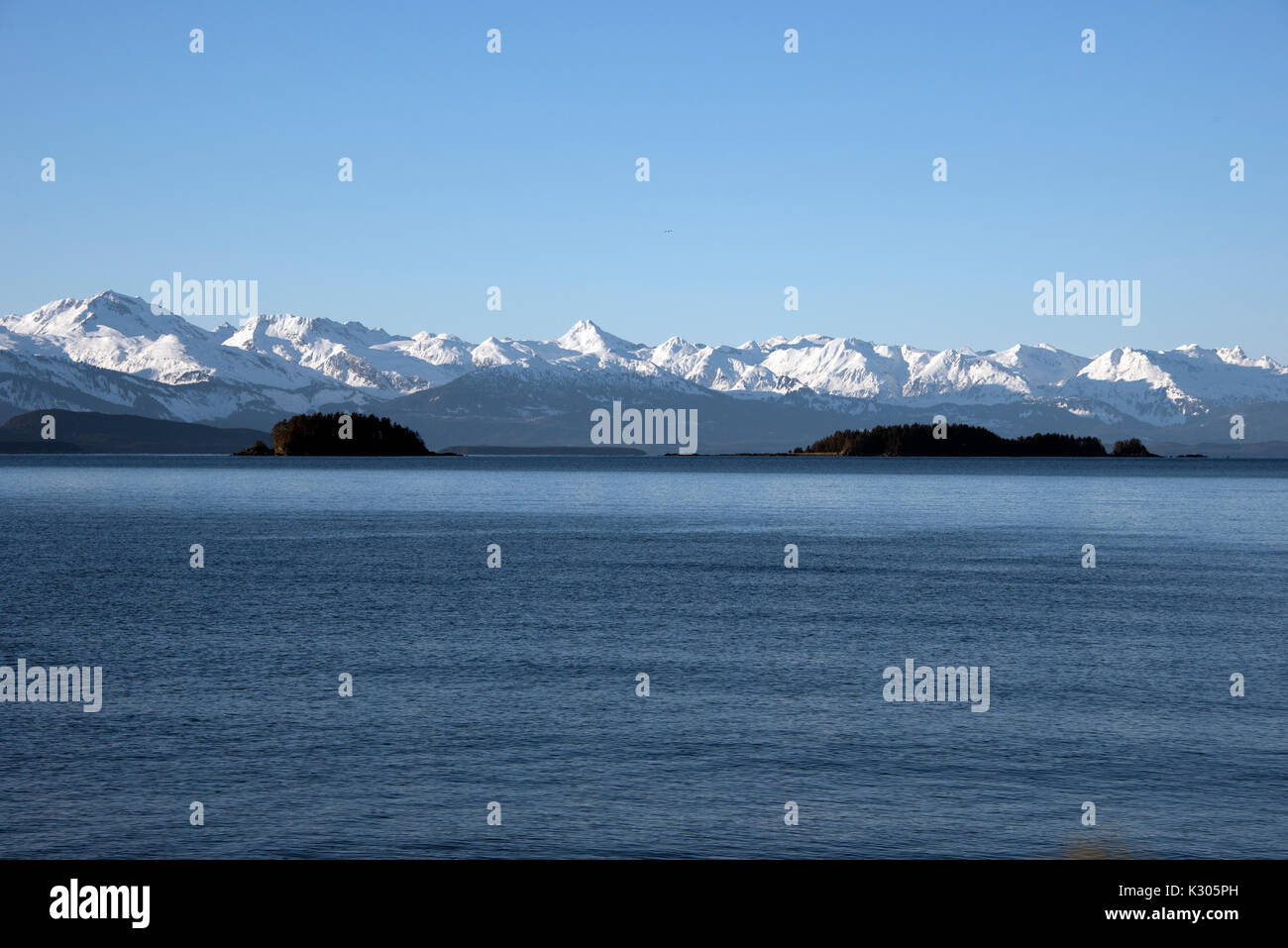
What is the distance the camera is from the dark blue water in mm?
26672

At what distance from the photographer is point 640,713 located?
123 ft

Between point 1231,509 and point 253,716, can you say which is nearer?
point 253,716

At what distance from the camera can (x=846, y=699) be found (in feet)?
132

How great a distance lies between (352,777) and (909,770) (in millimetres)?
13986

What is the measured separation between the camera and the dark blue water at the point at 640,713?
26.7m
